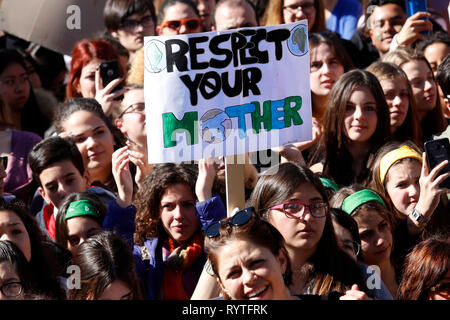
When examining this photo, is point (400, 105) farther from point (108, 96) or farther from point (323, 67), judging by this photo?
point (108, 96)

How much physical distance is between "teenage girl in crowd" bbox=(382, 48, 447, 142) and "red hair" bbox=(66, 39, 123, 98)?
1.96 meters

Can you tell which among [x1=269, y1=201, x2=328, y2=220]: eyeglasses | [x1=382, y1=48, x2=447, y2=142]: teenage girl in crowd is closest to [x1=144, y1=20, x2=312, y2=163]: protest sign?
[x1=269, y1=201, x2=328, y2=220]: eyeglasses

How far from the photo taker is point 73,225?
557cm

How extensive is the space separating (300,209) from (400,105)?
6.29 ft

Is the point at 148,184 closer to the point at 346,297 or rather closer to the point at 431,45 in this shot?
the point at 346,297

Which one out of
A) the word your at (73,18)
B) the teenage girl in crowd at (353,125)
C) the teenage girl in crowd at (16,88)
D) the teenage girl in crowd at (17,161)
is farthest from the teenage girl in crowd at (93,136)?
the word your at (73,18)

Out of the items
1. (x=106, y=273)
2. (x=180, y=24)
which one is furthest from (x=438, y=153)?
(x=180, y=24)

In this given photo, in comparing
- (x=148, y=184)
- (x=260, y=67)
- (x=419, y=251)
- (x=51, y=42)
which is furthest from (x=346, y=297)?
(x=51, y=42)

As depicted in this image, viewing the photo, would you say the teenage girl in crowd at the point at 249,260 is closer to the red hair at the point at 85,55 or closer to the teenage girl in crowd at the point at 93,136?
the teenage girl in crowd at the point at 93,136

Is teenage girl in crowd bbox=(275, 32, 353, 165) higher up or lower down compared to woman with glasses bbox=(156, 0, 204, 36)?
lower down

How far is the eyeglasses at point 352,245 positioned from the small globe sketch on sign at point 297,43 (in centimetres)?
97

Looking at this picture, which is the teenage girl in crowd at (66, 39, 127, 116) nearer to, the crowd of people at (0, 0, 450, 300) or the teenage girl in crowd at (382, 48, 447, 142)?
the crowd of people at (0, 0, 450, 300)

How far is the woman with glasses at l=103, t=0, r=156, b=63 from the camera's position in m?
7.79
